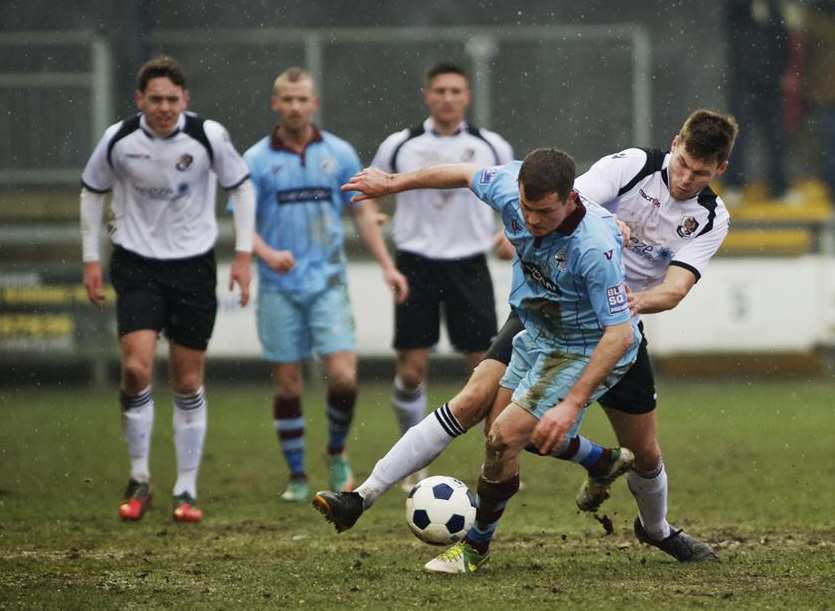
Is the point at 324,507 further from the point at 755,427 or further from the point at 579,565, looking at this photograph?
the point at 755,427

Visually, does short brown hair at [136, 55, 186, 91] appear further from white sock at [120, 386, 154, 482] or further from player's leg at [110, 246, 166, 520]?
white sock at [120, 386, 154, 482]

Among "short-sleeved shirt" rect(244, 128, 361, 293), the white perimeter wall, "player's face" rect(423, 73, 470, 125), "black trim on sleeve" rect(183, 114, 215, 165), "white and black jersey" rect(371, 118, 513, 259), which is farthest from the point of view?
the white perimeter wall

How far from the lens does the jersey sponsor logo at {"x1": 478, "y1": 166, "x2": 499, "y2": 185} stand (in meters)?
6.34

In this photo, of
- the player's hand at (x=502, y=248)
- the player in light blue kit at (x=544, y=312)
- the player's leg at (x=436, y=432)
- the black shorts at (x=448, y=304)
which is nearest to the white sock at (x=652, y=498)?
the player in light blue kit at (x=544, y=312)

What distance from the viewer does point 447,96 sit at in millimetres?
9531

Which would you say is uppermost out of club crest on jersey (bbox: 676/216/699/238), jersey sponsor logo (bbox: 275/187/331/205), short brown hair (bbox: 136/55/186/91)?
short brown hair (bbox: 136/55/186/91)

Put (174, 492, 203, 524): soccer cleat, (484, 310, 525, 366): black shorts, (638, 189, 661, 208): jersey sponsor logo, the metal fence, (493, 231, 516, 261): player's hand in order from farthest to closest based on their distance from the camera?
1. the metal fence
2. (493, 231, 516, 261): player's hand
3. (174, 492, 203, 524): soccer cleat
4. (638, 189, 661, 208): jersey sponsor logo
5. (484, 310, 525, 366): black shorts

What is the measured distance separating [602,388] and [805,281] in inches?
355

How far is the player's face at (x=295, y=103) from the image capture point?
923cm

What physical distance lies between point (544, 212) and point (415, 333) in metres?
3.73

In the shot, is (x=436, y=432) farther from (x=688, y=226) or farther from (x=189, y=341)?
(x=189, y=341)

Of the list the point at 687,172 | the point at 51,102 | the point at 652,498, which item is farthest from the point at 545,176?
the point at 51,102

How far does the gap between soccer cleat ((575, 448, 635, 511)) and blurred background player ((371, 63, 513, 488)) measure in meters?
2.65

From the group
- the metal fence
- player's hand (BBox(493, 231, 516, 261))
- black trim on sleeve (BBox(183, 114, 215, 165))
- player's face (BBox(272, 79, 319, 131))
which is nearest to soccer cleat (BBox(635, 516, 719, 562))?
player's hand (BBox(493, 231, 516, 261))
